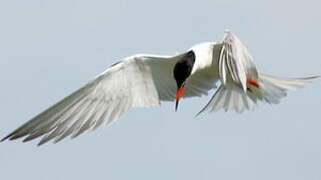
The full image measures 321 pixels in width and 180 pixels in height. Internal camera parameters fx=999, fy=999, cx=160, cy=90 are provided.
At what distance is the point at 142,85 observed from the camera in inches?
399

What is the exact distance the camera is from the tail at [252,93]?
35.6 ft

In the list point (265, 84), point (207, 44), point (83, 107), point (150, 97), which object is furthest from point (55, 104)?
point (265, 84)

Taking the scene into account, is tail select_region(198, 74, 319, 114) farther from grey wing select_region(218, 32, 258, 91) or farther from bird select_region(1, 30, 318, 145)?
grey wing select_region(218, 32, 258, 91)

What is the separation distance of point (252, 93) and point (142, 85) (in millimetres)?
1478

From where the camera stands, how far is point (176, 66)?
995cm

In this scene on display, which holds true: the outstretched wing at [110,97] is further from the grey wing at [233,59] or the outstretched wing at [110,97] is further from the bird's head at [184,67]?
the grey wing at [233,59]

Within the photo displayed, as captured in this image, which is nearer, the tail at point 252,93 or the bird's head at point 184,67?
the bird's head at point 184,67

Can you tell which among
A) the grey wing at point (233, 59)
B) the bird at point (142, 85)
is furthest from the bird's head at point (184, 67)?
the grey wing at point (233, 59)

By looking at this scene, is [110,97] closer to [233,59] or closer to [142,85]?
[142,85]

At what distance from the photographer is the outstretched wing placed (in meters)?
9.55

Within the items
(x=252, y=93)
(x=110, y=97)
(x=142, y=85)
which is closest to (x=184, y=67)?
(x=142, y=85)

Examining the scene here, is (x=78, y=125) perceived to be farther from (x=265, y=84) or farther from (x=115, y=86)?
(x=265, y=84)

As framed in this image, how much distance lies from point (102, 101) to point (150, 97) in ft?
1.68

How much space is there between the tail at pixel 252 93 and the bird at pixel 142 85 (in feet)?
0.30
